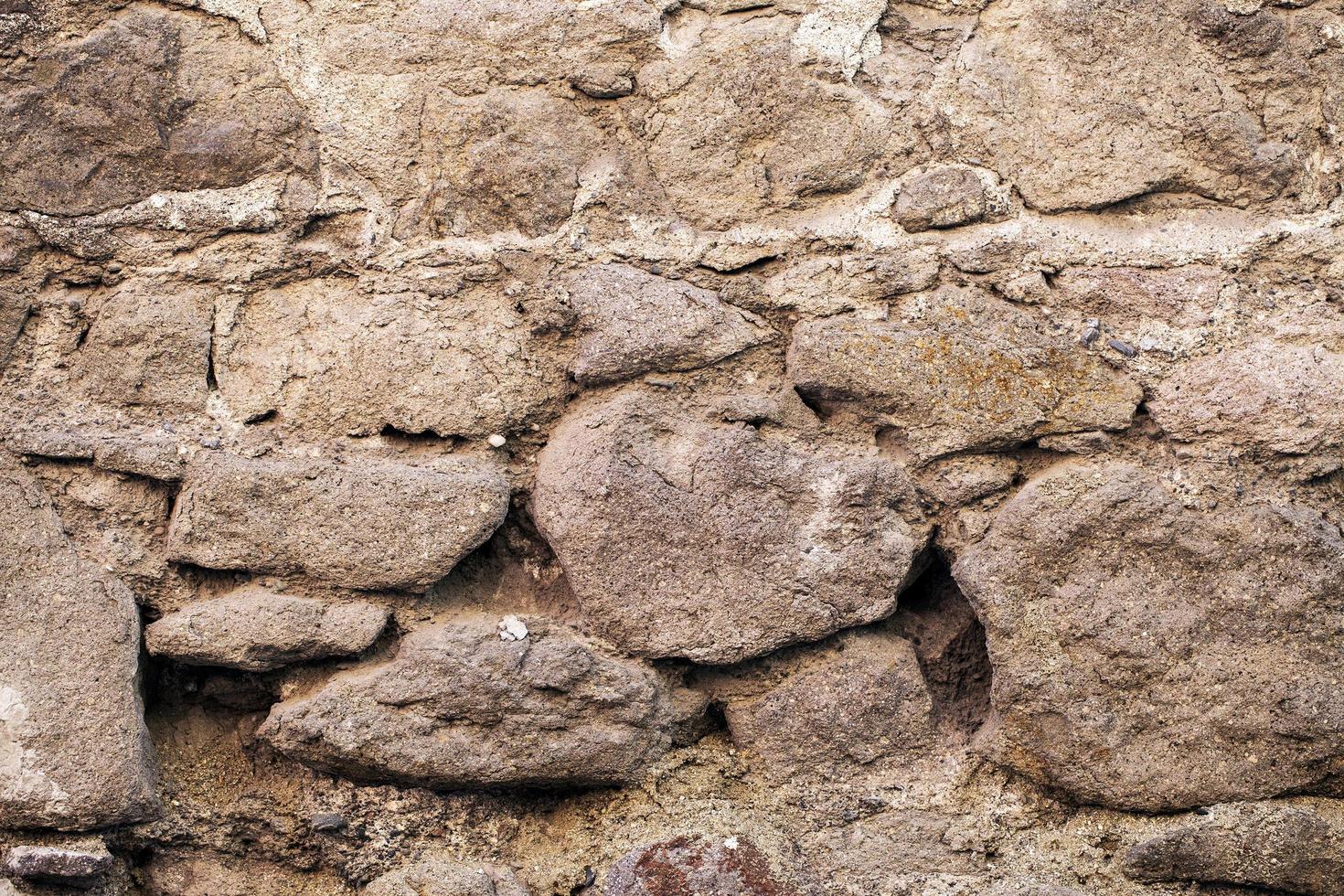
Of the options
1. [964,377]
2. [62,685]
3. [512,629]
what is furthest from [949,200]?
[62,685]

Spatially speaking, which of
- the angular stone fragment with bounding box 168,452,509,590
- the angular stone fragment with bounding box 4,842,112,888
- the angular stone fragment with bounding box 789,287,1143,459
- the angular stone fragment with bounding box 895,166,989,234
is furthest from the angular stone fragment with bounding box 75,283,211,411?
the angular stone fragment with bounding box 895,166,989,234

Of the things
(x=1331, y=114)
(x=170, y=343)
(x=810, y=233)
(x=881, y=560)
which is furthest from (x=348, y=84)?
(x=1331, y=114)

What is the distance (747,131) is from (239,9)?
2.19ft

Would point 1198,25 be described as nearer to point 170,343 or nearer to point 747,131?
point 747,131

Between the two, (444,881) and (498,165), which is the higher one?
(498,165)

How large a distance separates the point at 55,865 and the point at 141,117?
905 mm

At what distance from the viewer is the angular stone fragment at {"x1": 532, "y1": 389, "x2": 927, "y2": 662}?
1.51 m

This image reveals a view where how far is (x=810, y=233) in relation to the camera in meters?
1.60


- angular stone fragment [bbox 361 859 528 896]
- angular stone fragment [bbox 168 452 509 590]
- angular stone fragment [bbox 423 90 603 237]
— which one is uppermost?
angular stone fragment [bbox 423 90 603 237]

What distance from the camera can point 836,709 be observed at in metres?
1.54

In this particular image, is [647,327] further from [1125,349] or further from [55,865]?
[55,865]

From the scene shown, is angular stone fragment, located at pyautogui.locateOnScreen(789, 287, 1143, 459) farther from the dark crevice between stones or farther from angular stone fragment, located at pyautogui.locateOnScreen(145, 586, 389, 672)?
angular stone fragment, located at pyautogui.locateOnScreen(145, 586, 389, 672)

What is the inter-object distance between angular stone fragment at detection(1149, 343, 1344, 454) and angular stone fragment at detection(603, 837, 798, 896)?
2.37 ft

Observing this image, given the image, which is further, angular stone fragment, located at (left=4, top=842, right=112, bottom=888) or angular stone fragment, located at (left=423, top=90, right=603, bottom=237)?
angular stone fragment, located at (left=423, top=90, right=603, bottom=237)
